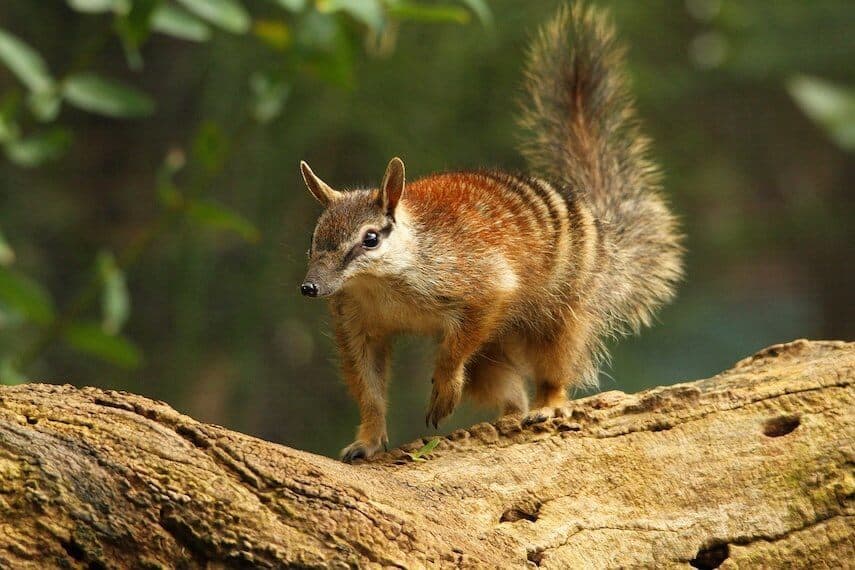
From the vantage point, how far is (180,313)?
323 inches

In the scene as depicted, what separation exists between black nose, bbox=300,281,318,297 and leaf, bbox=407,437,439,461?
56cm

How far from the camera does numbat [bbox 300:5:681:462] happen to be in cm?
388

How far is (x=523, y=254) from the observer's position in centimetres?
421

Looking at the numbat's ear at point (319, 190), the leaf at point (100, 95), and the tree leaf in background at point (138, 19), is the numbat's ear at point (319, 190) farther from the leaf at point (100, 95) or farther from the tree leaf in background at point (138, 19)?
the leaf at point (100, 95)

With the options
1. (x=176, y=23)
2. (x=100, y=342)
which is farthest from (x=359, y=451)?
(x=176, y=23)

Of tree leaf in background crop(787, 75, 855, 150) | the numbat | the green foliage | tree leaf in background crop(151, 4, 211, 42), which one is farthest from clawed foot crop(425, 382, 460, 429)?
tree leaf in background crop(787, 75, 855, 150)

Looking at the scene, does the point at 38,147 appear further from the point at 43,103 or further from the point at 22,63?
the point at 22,63

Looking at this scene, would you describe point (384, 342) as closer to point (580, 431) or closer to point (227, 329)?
point (580, 431)

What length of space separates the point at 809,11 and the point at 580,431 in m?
7.07

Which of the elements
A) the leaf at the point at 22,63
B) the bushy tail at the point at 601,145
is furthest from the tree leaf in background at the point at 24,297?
the bushy tail at the point at 601,145

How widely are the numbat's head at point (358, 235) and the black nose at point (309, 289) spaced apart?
5 cm

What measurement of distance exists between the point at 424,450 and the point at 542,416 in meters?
0.42

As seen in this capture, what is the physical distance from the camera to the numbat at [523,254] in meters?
3.88

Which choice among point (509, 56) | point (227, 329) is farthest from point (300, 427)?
point (509, 56)
